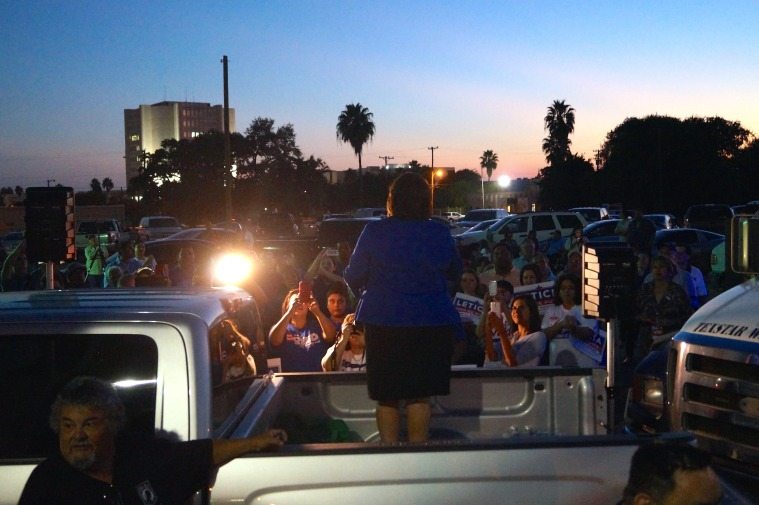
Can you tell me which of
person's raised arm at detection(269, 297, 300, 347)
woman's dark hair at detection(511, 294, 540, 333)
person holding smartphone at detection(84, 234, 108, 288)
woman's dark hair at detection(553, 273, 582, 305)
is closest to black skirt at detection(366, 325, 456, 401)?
person's raised arm at detection(269, 297, 300, 347)

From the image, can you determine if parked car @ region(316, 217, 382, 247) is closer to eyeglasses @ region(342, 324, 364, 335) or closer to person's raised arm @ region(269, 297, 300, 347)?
person's raised arm @ region(269, 297, 300, 347)

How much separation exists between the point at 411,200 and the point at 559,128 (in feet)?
288

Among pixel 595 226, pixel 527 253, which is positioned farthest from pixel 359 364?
A: pixel 595 226

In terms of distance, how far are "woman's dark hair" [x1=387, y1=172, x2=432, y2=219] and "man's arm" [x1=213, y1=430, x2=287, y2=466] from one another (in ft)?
4.48

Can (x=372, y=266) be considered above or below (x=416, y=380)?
above

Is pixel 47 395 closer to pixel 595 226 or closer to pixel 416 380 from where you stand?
pixel 416 380

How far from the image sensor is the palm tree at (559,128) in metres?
88.8

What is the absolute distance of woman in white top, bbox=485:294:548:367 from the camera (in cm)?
650

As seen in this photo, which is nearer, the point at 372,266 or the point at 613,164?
the point at 372,266

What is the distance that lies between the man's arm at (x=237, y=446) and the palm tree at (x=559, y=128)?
87.5 meters

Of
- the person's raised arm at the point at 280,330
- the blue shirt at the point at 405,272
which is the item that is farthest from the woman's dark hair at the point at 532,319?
the blue shirt at the point at 405,272

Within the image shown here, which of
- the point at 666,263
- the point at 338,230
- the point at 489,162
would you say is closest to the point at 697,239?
the point at 338,230

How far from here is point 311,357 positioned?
289 inches

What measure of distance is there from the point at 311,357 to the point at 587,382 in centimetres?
351
